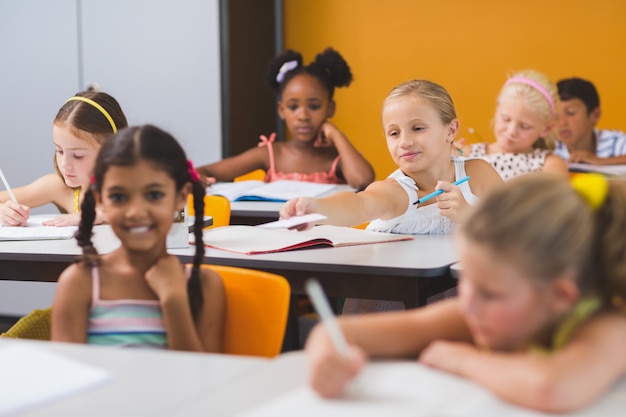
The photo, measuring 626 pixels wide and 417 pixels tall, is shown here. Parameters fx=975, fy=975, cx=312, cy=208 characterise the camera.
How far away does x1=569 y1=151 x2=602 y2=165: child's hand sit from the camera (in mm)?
4461

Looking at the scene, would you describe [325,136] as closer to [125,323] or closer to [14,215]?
[14,215]

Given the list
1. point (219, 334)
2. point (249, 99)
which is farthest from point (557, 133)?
point (219, 334)

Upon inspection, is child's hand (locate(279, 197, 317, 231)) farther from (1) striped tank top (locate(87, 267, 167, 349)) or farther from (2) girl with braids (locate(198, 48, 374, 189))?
(2) girl with braids (locate(198, 48, 374, 189))

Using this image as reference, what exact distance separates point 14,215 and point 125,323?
3.97 ft

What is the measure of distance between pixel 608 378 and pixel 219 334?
847 millimetres

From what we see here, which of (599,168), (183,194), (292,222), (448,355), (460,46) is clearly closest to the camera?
(448,355)

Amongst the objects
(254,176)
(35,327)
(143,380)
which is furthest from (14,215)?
(143,380)

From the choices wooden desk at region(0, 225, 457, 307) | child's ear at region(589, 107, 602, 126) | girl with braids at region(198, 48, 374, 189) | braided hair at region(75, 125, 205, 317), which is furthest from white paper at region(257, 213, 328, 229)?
child's ear at region(589, 107, 602, 126)

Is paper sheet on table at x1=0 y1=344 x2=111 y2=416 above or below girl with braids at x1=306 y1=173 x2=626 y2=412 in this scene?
below

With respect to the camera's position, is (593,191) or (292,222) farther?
(292,222)

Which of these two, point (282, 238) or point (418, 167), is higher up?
point (418, 167)

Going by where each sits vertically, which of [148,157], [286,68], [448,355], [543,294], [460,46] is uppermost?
[460,46]

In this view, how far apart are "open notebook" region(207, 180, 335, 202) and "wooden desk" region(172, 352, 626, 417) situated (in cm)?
221

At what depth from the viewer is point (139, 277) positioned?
1.77 m
